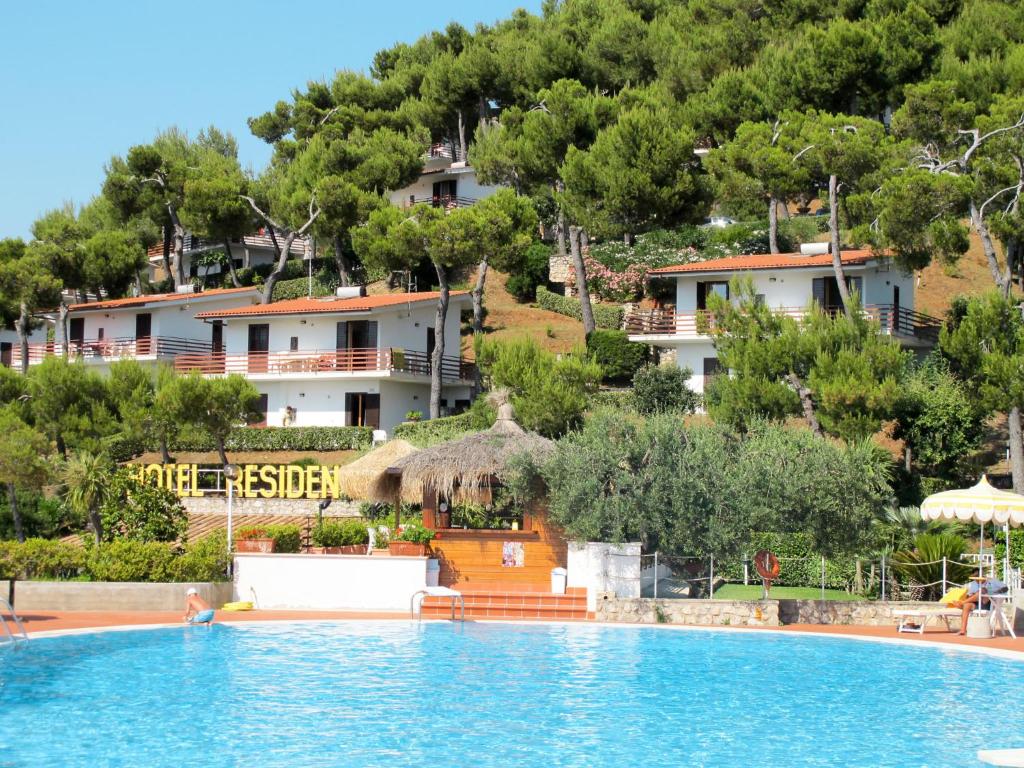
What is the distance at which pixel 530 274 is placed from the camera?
199 feet

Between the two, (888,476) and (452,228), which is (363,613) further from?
(452,228)

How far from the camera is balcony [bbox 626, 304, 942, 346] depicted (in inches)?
1724

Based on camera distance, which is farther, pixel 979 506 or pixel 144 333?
pixel 144 333

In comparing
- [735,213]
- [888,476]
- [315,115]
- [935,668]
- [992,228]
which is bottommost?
[935,668]

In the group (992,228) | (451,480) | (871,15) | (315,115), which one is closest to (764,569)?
(451,480)

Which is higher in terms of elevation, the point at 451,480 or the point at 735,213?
the point at 735,213

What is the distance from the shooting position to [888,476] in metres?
32.3

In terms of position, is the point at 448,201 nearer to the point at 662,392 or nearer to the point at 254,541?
the point at 662,392

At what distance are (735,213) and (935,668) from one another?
4155 cm

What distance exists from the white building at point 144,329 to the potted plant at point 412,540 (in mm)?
30910

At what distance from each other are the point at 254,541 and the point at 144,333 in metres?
32.0

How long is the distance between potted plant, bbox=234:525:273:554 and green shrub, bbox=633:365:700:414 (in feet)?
63.7

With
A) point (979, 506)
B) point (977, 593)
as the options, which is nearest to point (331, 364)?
point (979, 506)

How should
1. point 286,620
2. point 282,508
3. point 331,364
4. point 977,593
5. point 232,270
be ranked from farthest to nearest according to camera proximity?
point 232,270 < point 331,364 < point 282,508 < point 286,620 < point 977,593
